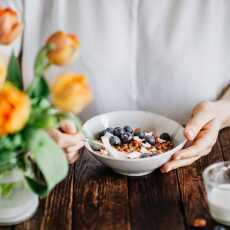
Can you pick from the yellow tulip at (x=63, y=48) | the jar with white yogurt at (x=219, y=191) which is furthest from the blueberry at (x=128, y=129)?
the yellow tulip at (x=63, y=48)

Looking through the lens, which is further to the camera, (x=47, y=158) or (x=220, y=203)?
(x=220, y=203)

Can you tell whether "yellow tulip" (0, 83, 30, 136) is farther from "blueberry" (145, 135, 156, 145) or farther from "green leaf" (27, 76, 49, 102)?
"blueberry" (145, 135, 156, 145)

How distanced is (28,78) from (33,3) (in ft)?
0.64

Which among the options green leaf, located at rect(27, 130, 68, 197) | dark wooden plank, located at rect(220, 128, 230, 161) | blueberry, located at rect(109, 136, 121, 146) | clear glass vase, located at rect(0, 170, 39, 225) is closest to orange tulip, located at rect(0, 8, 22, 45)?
green leaf, located at rect(27, 130, 68, 197)

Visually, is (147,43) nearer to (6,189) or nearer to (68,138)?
(68,138)

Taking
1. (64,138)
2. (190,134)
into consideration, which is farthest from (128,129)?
(64,138)

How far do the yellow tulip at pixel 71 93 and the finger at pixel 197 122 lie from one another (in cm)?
45

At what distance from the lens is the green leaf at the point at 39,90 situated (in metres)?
0.97

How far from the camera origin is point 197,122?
1.37m

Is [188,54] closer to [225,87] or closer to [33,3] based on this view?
[225,87]

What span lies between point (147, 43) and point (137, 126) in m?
0.26

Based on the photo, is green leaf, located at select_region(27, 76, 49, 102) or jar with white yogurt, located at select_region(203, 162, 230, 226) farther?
jar with white yogurt, located at select_region(203, 162, 230, 226)

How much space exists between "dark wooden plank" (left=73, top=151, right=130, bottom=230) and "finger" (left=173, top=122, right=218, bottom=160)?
5.5 inches

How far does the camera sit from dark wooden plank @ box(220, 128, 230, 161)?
53.7 inches
